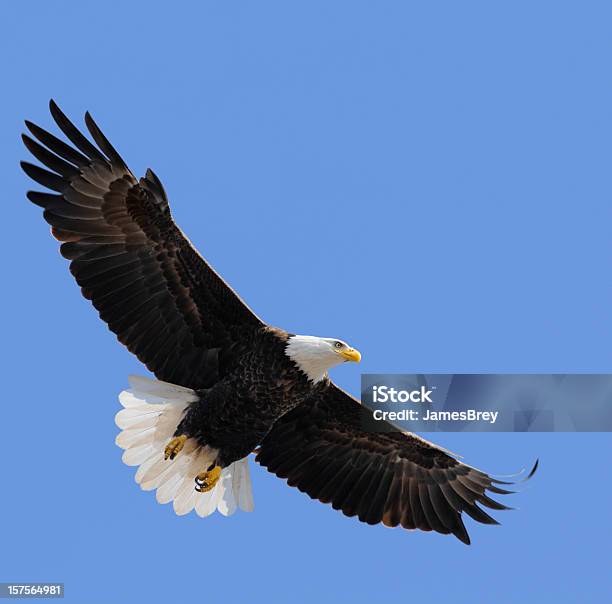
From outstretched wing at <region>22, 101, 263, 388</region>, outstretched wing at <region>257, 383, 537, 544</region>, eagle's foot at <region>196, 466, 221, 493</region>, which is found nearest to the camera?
outstretched wing at <region>22, 101, 263, 388</region>

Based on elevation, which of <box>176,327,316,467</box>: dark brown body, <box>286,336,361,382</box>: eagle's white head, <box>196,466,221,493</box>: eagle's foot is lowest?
<box>196,466,221,493</box>: eagle's foot

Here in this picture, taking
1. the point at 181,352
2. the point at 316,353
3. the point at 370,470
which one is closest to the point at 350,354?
the point at 316,353

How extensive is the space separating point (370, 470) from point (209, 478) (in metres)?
1.65

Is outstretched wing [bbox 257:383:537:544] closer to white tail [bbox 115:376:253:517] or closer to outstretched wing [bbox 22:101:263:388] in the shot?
white tail [bbox 115:376:253:517]

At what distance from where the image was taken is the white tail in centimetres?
1371

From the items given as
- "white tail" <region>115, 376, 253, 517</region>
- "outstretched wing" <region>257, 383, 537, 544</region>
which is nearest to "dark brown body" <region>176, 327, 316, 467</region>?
"white tail" <region>115, 376, 253, 517</region>

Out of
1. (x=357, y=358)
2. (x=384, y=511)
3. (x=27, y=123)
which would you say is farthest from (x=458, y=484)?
(x=27, y=123)

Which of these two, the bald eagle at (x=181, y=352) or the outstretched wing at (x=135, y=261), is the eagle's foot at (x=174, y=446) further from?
the outstretched wing at (x=135, y=261)

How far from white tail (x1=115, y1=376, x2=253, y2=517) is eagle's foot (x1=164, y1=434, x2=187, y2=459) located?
3.5 inches

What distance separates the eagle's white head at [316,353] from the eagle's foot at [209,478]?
1.30 meters

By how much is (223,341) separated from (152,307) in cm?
69

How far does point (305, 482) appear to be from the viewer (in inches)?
575

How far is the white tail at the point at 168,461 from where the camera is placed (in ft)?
45.0

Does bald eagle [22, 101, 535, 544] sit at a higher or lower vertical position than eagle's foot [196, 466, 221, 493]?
higher
